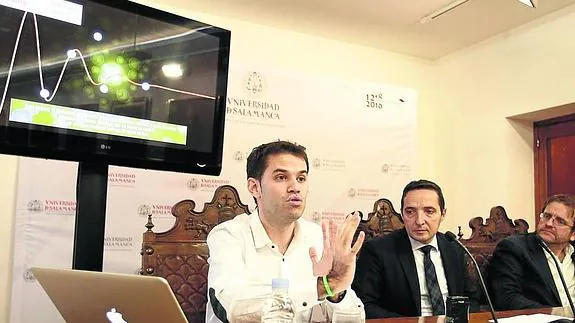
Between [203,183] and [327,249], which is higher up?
[203,183]

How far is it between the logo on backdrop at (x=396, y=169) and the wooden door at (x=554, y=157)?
95 centimetres

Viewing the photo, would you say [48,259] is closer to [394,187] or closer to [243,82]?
[243,82]

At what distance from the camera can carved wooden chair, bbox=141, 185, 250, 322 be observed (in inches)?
83.6

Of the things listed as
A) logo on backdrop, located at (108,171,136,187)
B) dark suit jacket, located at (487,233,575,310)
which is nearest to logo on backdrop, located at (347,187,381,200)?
dark suit jacket, located at (487,233,575,310)

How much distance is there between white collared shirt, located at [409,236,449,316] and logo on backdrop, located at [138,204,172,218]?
5.12 feet

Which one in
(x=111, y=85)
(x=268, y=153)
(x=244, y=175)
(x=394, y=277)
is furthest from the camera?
(x=244, y=175)

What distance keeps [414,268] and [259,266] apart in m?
0.89

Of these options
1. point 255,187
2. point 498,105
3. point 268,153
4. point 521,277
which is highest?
point 498,105

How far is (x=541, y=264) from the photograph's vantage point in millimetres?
2654

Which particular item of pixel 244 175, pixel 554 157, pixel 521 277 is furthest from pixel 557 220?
pixel 244 175

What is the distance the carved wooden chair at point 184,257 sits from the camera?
83.6 inches

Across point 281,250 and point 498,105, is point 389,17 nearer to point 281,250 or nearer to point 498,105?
point 498,105

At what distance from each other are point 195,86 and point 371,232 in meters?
1.71

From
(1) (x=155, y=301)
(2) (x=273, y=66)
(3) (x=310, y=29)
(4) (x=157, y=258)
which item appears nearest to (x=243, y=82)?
(2) (x=273, y=66)
